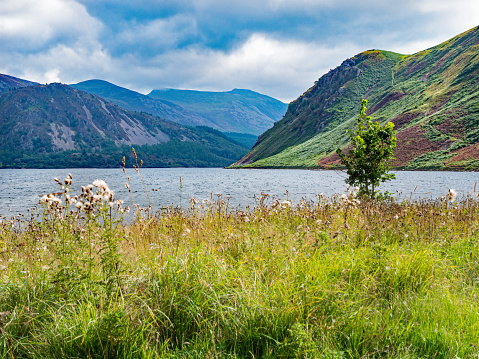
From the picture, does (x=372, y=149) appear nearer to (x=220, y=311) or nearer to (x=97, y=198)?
(x=220, y=311)

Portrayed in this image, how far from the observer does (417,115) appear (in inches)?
4323

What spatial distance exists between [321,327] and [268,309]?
53 centimetres

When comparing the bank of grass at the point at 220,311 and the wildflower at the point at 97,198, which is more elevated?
the wildflower at the point at 97,198

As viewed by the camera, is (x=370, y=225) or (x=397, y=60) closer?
(x=370, y=225)

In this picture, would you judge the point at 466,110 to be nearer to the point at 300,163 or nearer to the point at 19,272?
the point at 300,163

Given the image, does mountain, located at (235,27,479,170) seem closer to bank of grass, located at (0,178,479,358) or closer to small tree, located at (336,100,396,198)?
small tree, located at (336,100,396,198)

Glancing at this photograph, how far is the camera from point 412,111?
113m

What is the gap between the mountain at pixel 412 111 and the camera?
85.1 meters

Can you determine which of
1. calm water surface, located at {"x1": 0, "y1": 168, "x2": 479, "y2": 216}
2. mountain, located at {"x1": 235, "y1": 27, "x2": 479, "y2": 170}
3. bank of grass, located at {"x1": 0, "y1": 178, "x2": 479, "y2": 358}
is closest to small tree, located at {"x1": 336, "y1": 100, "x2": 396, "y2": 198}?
calm water surface, located at {"x1": 0, "y1": 168, "x2": 479, "y2": 216}

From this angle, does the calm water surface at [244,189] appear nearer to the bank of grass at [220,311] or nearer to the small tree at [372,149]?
the bank of grass at [220,311]

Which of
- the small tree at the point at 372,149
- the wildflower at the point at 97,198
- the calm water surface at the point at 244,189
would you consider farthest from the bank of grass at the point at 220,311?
the small tree at the point at 372,149

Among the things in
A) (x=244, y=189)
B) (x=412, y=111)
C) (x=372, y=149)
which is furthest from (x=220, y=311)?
(x=412, y=111)

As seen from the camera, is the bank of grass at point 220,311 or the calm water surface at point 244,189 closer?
the bank of grass at point 220,311

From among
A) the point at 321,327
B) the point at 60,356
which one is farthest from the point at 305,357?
the point at 60,356
